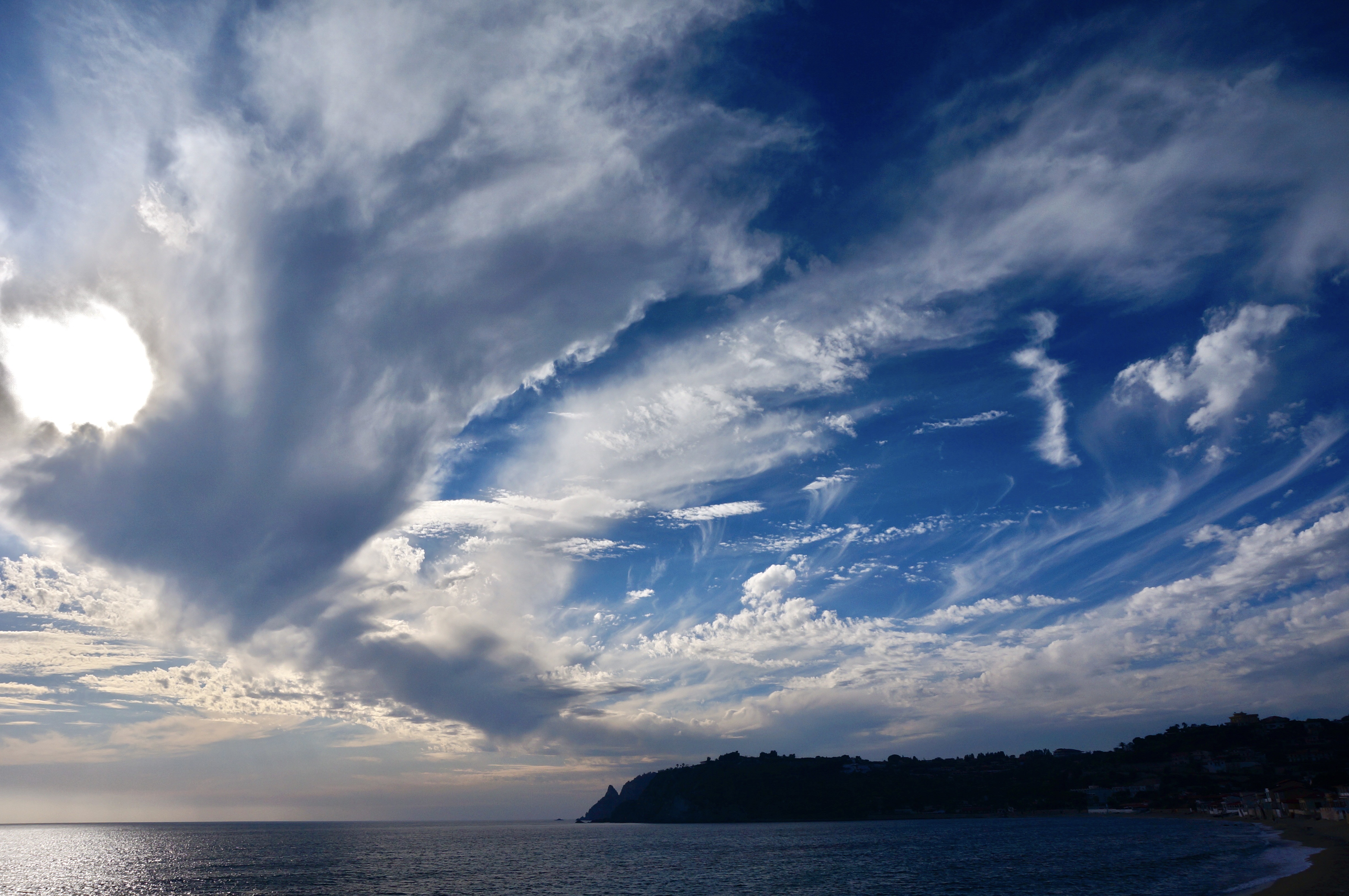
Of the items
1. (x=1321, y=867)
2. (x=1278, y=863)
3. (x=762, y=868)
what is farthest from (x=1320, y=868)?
Answer: (x=762, y=868)

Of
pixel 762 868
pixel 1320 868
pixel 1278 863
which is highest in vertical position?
pixel 1320 868

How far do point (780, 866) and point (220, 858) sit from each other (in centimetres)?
14580

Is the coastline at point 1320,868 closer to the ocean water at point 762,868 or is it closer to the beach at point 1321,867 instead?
the beach at point 1321,867

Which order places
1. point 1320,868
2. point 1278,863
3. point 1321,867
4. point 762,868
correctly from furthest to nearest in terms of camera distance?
point 762,868, point 1278,863, point 1321,867, point 1320,868

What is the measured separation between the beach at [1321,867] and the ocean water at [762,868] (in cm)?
345

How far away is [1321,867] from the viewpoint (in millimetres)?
75062

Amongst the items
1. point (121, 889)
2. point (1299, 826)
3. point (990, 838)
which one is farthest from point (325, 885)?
point (1299, 826)

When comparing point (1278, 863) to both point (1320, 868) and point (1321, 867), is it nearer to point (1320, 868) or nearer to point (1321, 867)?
point (1321, 867)

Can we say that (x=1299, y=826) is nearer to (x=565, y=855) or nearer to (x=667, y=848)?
(x=667, y=848)

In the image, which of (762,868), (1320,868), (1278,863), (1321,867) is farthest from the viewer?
(762,868)

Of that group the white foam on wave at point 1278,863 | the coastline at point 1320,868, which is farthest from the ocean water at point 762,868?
the coastline at point 1320,868

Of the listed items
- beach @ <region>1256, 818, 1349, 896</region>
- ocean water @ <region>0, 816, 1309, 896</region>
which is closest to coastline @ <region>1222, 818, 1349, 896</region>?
beach @ <region>1256, 818, 1349, 896</region>

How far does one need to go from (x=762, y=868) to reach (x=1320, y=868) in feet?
251

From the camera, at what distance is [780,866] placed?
118 m
